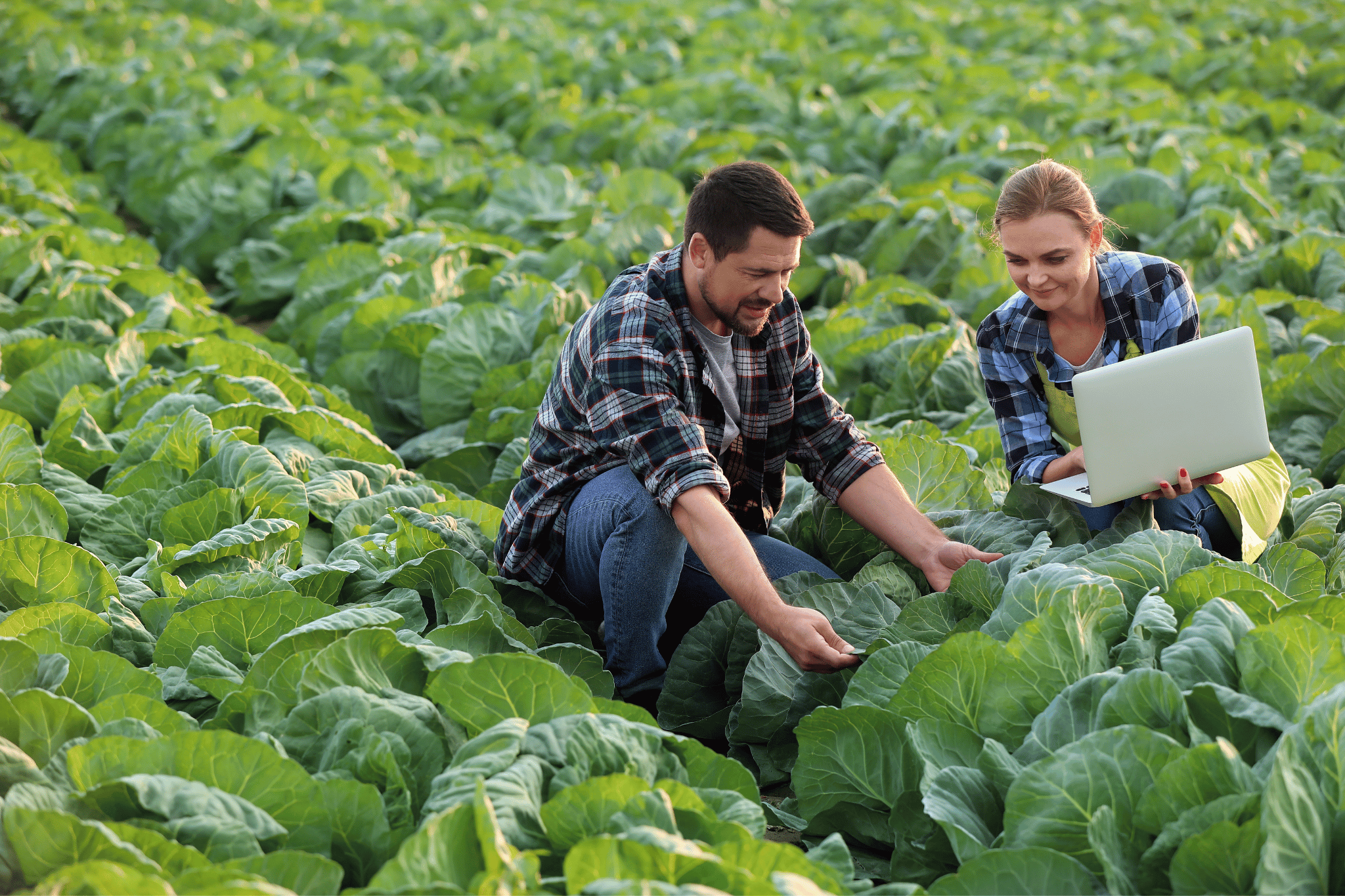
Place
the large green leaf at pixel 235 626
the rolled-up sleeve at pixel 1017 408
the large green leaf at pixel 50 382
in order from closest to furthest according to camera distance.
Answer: the large green leaf at pixel 235 626
the rolled-up sleeve at pixel 1017 408
the large green leaf at pixel 50 382

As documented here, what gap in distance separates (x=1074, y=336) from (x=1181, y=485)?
548 mm

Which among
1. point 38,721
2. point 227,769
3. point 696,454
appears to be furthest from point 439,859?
point 696,454

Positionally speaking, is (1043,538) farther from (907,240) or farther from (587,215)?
(587,215)

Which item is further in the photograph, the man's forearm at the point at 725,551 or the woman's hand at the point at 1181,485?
the woman's hand at the point at 1181,485

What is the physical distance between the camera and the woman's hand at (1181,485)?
3057 mm

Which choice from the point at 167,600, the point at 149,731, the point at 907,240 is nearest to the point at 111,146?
the point at 907,240

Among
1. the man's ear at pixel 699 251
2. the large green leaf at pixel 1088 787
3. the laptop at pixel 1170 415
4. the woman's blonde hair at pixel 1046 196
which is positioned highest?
the woman's blonde hair at pixel 1046 196

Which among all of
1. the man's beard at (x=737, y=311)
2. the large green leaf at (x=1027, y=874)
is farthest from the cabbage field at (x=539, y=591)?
the man's beard at (x=737, y=311)

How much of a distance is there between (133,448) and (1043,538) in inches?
114

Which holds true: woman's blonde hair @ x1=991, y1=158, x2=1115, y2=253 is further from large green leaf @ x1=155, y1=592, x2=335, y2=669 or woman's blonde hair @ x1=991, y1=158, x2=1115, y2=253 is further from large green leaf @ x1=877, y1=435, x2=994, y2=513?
large green leaf @ x1=155, y1=592, x2=335, y2=669

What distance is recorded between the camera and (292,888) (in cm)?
204

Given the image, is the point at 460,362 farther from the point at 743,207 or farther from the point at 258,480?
the point at 743,207

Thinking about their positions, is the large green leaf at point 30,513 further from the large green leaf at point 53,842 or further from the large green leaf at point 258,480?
the large green leaf at point 53,842

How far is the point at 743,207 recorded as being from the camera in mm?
2947
